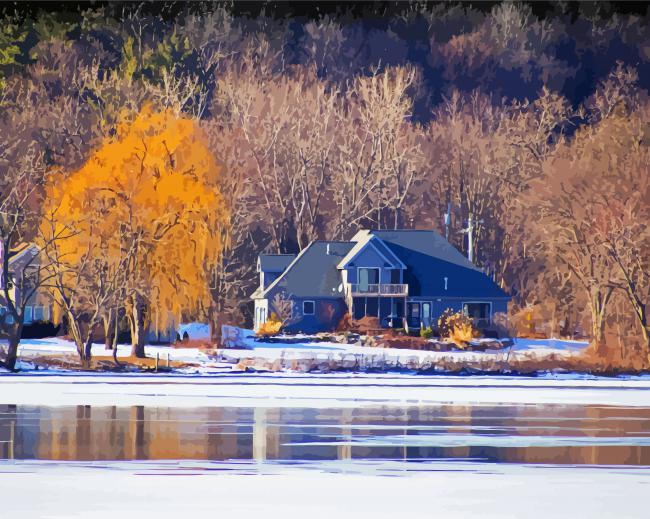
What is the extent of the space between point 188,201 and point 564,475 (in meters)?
36.5

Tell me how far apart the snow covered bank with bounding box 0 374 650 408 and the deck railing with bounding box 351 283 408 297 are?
31.8 m

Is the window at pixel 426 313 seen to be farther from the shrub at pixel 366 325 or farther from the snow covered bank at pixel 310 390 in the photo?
the snow covered bank at pixel 310 390

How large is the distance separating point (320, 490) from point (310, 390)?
72.2 feet

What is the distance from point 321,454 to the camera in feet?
90.1

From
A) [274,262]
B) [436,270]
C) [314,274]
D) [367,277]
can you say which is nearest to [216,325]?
[314,274]

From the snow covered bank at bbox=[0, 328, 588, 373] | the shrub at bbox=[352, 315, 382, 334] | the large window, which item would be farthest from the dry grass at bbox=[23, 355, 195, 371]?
the large window

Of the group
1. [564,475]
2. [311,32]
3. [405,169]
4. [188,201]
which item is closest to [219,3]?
[311,32]

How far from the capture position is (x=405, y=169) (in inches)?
4048

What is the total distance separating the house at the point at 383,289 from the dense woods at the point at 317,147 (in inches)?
124

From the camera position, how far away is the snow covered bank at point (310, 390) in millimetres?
40438

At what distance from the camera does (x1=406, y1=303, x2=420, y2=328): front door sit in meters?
84.2

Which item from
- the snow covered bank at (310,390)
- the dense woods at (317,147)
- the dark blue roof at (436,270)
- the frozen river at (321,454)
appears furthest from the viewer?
the dark blue roof at (436,270)

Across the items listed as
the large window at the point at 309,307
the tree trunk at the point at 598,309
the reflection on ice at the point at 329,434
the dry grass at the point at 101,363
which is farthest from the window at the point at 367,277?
the reflection on ice at the point at 329,434

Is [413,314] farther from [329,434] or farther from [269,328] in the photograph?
[329,434]
